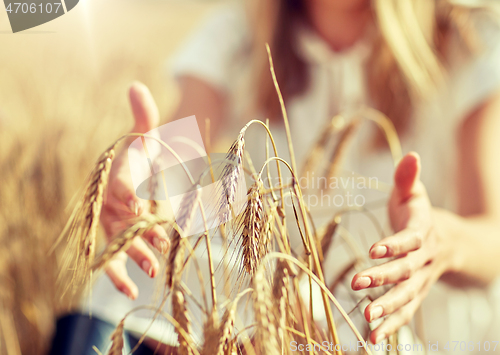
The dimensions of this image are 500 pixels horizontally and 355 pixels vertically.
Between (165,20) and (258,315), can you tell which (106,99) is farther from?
(258,315)

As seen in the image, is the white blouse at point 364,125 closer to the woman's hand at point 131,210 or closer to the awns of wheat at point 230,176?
the woman's hand at point 131,210

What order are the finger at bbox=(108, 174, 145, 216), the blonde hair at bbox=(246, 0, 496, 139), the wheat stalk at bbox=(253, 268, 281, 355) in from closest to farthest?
the wheat stalk at bbox=(253, 268, 281, 355)
the finger at bbox=(108, 174, 145, 216)
the blonde hair at bbox=(246, 0, 496, 139)

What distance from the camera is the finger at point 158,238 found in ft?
0.83

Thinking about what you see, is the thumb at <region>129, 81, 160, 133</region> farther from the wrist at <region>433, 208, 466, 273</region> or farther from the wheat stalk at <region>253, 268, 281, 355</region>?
the wrist at <region>433, 208, 466, 273</region>

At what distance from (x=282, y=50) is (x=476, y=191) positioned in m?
0.56

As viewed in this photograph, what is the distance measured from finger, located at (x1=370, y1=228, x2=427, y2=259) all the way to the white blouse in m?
0.40

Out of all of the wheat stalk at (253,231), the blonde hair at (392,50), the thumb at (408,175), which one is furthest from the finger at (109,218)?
the blonde hair at (392,50)

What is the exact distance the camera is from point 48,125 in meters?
0.84

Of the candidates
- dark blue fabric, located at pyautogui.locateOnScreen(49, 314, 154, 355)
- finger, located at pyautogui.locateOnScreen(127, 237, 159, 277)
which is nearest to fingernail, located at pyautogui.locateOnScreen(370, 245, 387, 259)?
finger, located at pyautogui.locateOnScreen(127, 237, 159, 277)

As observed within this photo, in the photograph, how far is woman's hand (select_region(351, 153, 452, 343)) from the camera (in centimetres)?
24

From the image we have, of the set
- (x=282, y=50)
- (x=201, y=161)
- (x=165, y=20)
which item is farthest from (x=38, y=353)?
(x=165, y=20)

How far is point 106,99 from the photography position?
106 centimetres
